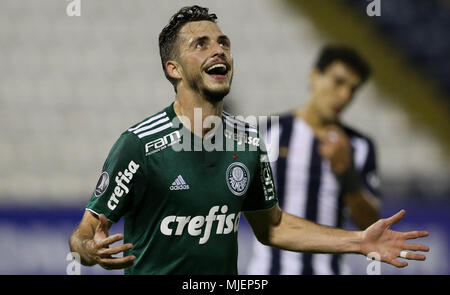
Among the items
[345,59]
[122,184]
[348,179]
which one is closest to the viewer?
[122,184]

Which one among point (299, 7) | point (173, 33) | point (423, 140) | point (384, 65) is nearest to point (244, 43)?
point (299, 7)

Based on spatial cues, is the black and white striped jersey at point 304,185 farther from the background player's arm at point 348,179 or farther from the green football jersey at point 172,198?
the green football jersey at point 172,198

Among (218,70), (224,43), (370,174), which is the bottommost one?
(370,174)

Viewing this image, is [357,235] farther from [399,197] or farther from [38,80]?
[38,80]

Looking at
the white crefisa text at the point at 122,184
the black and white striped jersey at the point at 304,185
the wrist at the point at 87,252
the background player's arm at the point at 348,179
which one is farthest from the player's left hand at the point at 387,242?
the background player's arm at the point at 348,179

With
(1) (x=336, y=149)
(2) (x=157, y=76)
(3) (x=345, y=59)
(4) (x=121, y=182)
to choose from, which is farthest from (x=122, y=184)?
(2) (x=157, y=76)

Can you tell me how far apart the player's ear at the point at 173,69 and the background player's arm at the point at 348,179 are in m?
2.53

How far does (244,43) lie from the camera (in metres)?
7.23

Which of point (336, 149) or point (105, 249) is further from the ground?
point (336, 149)

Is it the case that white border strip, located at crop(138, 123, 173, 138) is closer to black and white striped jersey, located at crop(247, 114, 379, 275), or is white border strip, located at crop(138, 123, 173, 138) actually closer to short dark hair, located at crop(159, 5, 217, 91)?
short dark hair, located at crop(159, 5, 217, 91)

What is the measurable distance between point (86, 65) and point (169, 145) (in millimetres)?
4201

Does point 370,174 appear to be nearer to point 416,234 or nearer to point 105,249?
point 416,234

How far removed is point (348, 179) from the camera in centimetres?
579

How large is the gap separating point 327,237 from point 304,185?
211cm
